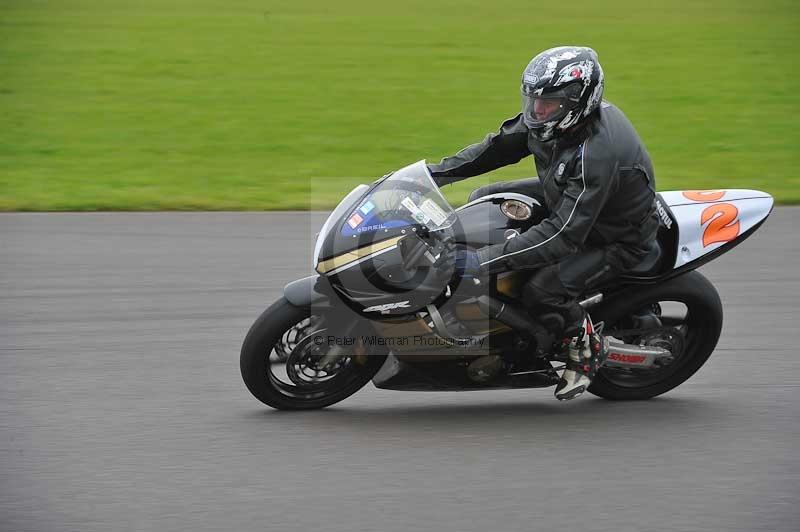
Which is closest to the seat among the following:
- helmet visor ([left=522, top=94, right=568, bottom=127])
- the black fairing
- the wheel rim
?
the black fairing

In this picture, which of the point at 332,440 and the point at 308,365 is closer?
the point at 332,440


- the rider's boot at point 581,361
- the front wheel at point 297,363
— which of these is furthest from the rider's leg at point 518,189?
the front wheel at point 297,363

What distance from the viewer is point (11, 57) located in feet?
45.2

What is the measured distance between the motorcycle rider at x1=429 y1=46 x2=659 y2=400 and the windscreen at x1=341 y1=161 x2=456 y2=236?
231 mm

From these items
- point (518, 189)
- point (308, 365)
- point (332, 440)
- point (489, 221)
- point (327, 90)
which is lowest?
point (332, 440)

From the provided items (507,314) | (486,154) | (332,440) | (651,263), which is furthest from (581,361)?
(332,440)

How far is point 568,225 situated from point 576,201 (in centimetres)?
11

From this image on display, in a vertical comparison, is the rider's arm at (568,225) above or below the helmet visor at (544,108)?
below

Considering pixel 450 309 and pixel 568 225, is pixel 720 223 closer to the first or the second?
pixel 568 225

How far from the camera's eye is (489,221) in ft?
15.5

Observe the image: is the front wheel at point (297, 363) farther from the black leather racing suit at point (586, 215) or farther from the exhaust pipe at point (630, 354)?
the exhaust pipe at point (630, 354)

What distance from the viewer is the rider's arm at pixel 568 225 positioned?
4395mm

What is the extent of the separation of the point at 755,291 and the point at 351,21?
10624 mm

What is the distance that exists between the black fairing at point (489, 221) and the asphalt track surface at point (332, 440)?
0.90 meters
